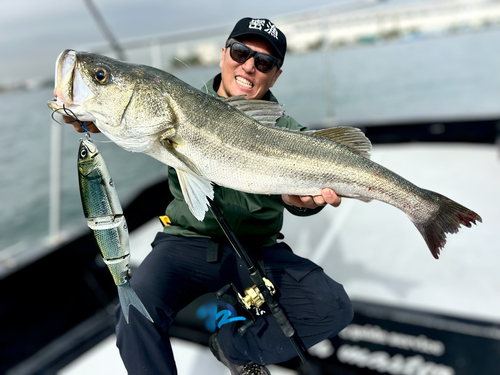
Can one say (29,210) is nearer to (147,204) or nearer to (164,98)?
(147,204)

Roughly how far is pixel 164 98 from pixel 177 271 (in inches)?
47.3

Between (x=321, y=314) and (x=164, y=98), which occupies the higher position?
(x=164, y=98)

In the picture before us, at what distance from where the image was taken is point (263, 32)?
2178 millimetres

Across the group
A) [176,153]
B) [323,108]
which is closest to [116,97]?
[176,153]

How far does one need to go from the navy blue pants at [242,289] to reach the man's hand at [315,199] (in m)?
0.59

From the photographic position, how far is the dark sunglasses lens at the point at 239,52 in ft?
7.14

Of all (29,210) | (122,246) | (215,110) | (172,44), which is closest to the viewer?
(122,246)

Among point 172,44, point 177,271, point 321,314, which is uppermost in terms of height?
point 172,44

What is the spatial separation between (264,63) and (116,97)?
90 cm

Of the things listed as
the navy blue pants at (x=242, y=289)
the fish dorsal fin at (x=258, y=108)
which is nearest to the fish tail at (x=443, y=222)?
the navy blue pants at (x=242, y=289)

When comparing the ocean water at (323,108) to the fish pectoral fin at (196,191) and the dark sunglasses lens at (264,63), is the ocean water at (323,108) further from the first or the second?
the fish pectoral fin at (196,191)

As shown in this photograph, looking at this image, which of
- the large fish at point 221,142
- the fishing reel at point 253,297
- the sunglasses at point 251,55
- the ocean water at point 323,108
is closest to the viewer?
the large fish at point 221,142

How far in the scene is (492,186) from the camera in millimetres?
6836

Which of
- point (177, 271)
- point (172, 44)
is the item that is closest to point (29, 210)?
point (172, 44)
